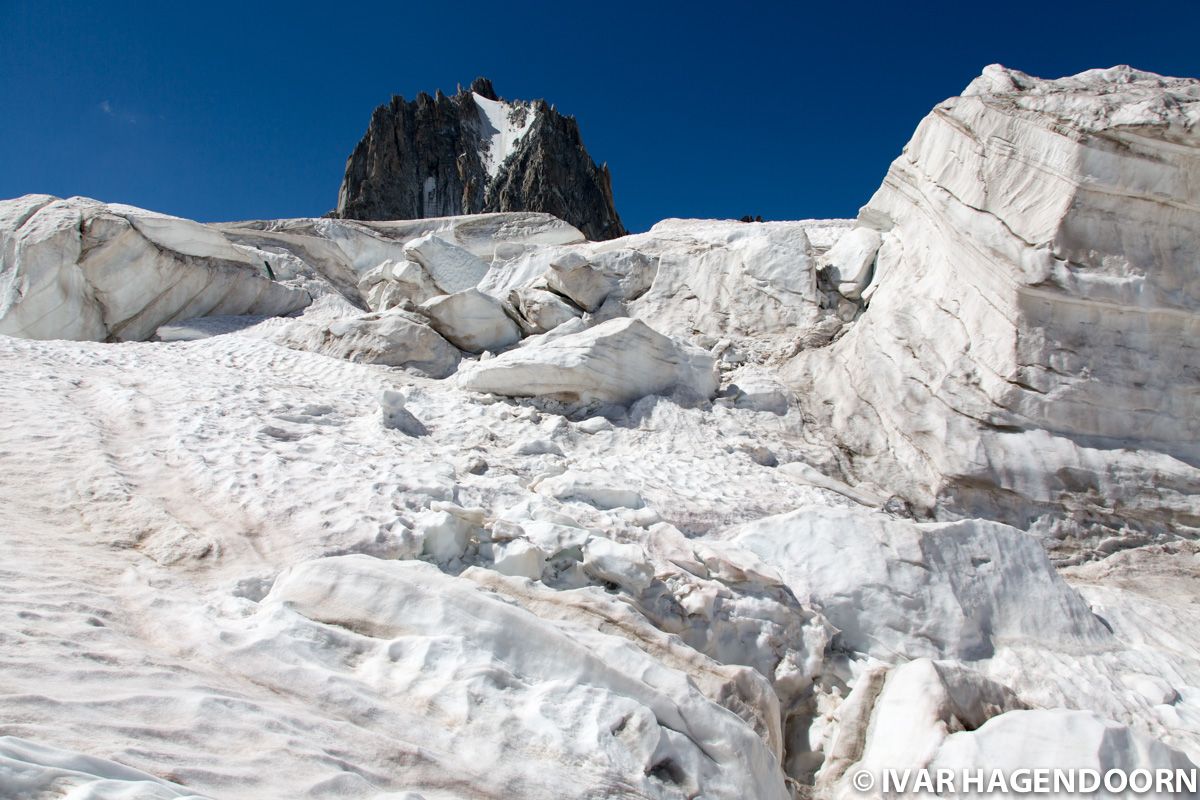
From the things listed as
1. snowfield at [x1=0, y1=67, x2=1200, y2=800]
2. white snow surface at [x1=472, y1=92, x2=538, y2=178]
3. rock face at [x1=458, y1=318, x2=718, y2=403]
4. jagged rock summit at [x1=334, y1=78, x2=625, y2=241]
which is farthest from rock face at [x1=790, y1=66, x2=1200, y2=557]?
white snow surface at [x1=472, y1=92, x2=538, y2=178]

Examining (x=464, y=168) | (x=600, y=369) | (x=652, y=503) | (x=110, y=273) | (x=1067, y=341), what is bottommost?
(x=652, y=503)

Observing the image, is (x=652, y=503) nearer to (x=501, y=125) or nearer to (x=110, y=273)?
(x=110, y=273)

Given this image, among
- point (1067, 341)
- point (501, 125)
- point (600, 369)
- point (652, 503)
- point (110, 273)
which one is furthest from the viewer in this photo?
point (501, 125)

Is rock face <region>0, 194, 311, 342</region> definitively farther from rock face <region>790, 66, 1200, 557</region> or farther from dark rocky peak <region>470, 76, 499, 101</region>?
dark rocky peak <region>470, 76, 499, 101</region>

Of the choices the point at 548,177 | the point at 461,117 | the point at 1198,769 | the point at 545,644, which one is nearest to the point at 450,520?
the point at 545,644

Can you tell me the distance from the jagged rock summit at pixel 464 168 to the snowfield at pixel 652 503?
1426 inches

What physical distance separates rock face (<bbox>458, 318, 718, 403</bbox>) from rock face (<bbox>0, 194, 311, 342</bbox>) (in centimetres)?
602

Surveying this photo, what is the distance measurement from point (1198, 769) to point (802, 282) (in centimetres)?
763

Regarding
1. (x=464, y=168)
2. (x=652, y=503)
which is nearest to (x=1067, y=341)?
(x=652, y=503)

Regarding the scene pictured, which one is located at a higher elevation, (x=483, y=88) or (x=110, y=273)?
(x=483, y=88)

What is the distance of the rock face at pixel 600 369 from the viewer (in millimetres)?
7926

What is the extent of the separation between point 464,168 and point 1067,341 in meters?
46.2

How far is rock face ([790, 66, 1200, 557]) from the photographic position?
6406 millimetres

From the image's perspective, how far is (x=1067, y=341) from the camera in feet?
22.1
